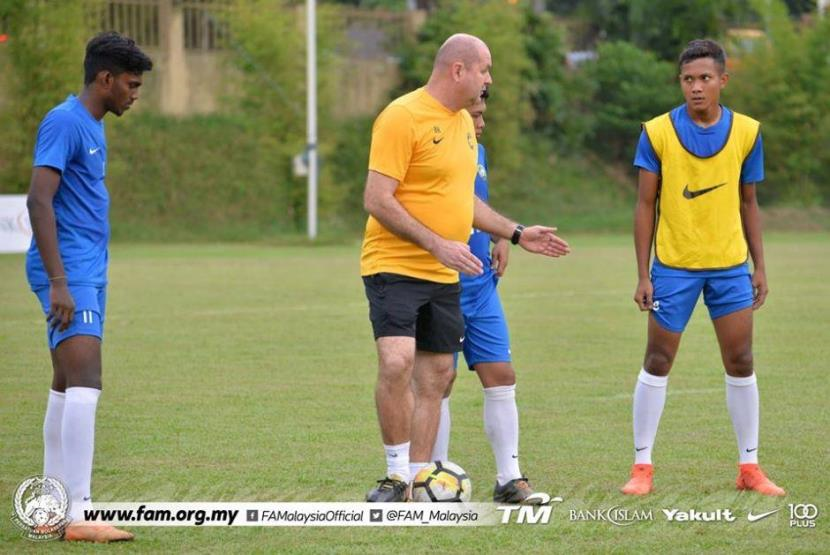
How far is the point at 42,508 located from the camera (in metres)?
6.67

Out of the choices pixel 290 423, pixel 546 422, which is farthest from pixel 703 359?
pixel 290 423

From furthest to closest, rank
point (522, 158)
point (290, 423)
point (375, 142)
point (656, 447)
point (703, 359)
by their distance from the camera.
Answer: point (522, 158) → point (703, 359) → point (290, 423) → point (656, 447) → point (375, 142)

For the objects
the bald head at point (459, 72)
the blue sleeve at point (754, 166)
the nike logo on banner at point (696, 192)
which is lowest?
the nike logo on banner at point (696, 192)

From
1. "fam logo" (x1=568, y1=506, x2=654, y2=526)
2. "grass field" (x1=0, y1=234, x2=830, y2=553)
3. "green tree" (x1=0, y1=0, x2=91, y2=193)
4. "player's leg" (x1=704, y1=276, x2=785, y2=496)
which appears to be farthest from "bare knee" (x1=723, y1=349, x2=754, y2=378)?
"green tree" (x1=0, y1=0, x2=91, y2=193)

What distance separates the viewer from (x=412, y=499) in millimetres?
7375

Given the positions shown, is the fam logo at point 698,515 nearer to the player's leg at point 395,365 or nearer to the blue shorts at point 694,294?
the blue shorts at point 694,294

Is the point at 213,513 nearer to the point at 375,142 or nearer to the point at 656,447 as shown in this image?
the point at 375,142

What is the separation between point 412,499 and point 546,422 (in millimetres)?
3086

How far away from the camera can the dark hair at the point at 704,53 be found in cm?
789

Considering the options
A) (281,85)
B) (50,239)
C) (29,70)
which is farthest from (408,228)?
(281,85)

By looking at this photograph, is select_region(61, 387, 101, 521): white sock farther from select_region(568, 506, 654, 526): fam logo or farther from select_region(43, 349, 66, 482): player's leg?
select_region(568, 506, 654, 526): fam logo

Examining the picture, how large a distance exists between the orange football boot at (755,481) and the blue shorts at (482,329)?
1381 mm

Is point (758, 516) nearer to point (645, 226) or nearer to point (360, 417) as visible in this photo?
point (645, 226)

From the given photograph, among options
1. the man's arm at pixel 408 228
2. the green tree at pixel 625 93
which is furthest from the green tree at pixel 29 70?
the man's arm at pixel 408 228
